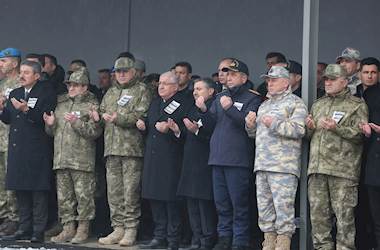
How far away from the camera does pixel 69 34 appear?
10.7 meters

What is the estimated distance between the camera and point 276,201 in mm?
7316

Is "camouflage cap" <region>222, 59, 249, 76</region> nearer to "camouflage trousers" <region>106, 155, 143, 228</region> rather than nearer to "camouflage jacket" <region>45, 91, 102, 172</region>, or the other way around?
"camouflage trousers" <region>106, 155, 143, 228</region>

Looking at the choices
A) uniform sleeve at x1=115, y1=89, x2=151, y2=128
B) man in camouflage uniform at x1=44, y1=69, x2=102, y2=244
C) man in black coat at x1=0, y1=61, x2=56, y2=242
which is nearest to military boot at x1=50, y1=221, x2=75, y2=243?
man in camouflage uniform at x1=44, y1=69, x2=102, y2=244

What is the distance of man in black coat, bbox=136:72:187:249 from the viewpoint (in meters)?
8.09

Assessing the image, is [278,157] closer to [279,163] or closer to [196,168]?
[279,163]

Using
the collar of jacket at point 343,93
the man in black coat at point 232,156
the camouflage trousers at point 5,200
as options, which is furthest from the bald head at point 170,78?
the camouflage trousers at point 5,200

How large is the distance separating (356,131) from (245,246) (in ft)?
4.37

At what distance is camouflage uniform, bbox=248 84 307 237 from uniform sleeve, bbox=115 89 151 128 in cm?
131

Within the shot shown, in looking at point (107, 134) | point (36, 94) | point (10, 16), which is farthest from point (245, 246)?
point (10, 16)

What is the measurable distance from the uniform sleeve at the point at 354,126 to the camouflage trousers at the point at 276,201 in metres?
0.54

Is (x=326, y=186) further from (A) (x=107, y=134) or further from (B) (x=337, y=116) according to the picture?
(A) (x=107, y=134)

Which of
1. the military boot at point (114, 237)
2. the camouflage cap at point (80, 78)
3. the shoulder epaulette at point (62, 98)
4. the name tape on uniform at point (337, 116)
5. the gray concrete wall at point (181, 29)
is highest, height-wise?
the gray concrete wall at point (181, 29)

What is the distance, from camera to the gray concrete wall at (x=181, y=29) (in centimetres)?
912

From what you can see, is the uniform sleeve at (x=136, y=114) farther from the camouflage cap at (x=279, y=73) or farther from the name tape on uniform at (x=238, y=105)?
the camouflage cap at (x=279, y=73)
